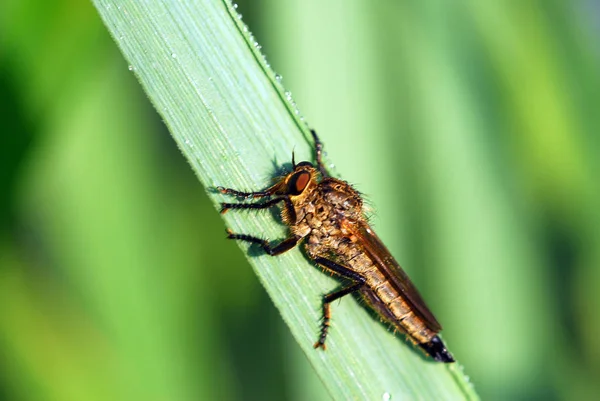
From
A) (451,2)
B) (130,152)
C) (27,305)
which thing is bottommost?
(27,305)

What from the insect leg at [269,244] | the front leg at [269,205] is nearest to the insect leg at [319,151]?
the front leg at [269,205]

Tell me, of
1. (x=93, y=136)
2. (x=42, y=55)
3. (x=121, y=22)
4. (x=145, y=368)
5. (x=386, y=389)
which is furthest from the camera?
(x=93, y=136)

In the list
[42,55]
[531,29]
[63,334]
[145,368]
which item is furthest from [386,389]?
[531,29]

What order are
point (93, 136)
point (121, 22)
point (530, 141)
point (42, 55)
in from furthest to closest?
point (530, 141) < point (93, 136) < point (42, 55) < point (121, 22)

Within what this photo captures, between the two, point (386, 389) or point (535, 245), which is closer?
point (386, 389)

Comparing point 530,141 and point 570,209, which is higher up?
point 530,141

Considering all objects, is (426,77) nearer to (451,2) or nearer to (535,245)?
(451,2)
